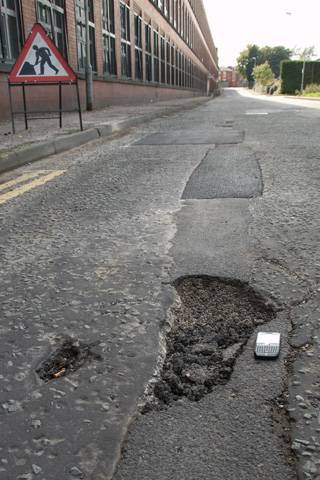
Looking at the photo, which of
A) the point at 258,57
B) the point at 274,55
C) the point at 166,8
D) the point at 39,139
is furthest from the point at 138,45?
the point at 274,55

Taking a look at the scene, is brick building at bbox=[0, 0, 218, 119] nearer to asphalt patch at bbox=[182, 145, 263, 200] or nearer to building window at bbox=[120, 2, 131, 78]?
building window at bbox=[120, 2, 131, 78]

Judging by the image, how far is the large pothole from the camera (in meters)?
1.45

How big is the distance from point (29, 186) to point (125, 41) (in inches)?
733

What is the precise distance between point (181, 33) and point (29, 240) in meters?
42.9

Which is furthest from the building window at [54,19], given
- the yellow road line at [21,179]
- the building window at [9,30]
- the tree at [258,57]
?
the tree at [258,57]

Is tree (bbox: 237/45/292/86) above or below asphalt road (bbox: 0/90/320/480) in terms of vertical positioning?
above

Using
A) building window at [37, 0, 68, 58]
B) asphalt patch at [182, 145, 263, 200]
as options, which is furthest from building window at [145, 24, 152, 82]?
asphalt patch at [182, 145, 263, 200]

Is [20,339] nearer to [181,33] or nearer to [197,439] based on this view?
[197,439]

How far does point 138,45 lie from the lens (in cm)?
2373

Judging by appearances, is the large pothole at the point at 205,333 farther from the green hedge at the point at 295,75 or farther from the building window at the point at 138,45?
the green hedge at the point at 295,75

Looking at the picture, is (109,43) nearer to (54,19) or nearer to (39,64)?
(54,19)

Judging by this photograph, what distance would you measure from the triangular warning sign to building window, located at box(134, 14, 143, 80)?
683 inches

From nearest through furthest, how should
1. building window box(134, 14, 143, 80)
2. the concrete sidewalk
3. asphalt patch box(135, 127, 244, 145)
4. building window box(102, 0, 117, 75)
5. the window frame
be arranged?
the concrete sidewalk → asphalt patch box(135, 127, 244, 145) → building window box(102, 0, 117, 75) → the window frame → building window box(134, 14, 143, 80)

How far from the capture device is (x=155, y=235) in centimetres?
286
